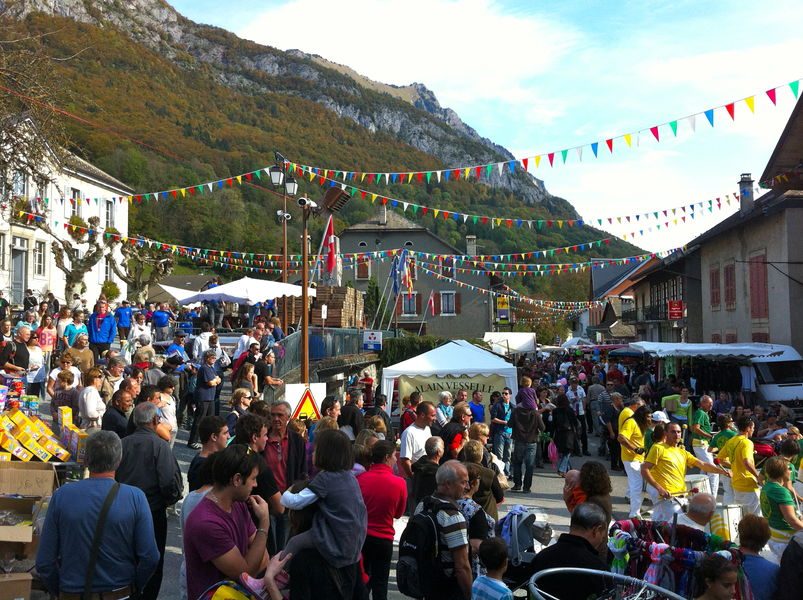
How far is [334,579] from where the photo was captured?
4.50 meters

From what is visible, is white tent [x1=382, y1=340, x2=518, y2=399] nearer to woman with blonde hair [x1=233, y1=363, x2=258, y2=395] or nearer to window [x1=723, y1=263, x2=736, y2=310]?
woman with blonde hair [x1=233, y1=363, x2=258, y2=395]

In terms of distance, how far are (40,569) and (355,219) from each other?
83.9 meters

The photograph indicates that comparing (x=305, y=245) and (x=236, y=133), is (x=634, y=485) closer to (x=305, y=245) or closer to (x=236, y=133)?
(x=305, y=245)

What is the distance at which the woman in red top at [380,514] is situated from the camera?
5.48 meters

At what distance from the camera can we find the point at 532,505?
11.6 meters

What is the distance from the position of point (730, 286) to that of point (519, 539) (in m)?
26.0

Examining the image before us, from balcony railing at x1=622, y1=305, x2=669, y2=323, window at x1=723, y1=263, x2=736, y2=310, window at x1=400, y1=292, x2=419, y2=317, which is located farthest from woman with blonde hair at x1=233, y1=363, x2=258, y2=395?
window at x1=400, y1=292, x2=419, y2=317

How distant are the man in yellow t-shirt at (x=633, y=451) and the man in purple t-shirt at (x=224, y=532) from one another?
7.29 m

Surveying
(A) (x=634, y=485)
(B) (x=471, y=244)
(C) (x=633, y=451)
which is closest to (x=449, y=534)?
(A) (x=634, y=485)

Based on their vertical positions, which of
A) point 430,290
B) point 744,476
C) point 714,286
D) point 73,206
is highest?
point 73,206

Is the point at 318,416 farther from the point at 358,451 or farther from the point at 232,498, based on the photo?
the point at 232,498

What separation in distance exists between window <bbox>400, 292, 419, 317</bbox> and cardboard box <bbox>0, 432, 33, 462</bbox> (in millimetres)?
51033

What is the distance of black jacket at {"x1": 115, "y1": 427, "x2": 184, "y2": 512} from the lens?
19.0ft

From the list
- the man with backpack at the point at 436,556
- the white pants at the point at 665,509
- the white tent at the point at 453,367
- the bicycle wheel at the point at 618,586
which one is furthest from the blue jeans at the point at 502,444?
the bicycle wheel at the point at 618,586
